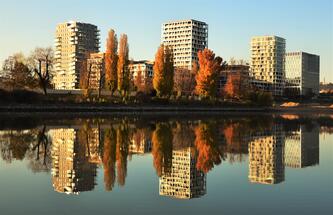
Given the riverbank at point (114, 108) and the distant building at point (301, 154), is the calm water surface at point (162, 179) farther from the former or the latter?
the riverbank at point (114, 108)

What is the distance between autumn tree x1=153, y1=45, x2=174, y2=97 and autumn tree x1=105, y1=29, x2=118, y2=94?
24.9 feet

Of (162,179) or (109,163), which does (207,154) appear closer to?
(109,163)

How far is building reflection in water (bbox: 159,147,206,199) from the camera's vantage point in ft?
33.7

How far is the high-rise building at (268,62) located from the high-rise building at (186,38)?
22525 millimetres

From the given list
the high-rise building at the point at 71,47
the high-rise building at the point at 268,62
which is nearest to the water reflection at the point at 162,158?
the high-rise building at the point at 71,47

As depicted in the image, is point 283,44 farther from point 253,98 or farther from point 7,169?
point 7,169

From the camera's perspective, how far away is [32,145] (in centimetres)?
1981

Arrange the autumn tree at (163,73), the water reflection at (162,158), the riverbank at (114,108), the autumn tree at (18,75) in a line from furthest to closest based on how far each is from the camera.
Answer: the autumn tree at (163,73) < the autumn tree at (18,75) < the riverbank at (114,108) < the water reflection at (162,158)

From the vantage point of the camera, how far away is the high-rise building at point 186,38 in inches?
6934

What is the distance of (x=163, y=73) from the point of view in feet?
235

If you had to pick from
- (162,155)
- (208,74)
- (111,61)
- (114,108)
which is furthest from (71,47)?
(162,155)

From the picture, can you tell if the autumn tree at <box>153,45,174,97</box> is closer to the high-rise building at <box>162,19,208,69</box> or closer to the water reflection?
the water reflection

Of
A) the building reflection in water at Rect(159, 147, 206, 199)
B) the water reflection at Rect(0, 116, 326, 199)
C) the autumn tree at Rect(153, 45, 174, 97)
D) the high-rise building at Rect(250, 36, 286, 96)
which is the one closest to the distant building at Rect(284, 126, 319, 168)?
the water reflection at Rect(0, 116, 326, 199)

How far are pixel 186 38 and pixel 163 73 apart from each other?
10890cm
